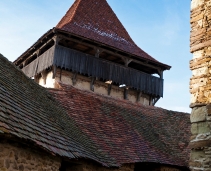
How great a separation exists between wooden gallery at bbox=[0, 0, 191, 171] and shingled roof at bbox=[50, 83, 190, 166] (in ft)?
0.12

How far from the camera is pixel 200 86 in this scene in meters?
4.60

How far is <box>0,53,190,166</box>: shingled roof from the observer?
5.00m

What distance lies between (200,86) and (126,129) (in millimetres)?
4786

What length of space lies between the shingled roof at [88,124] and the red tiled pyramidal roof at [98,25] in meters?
5.04

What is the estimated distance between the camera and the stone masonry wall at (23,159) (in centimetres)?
408

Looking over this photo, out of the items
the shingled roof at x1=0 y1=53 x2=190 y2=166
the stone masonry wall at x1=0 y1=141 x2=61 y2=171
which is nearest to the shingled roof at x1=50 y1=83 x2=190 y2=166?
the shingled roof at x1=0 y1=53 x2=190 y2=166

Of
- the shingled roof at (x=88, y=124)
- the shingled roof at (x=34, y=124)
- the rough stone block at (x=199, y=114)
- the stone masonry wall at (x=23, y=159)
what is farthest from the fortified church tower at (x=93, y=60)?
the rough stone block at (x=199, y=114)

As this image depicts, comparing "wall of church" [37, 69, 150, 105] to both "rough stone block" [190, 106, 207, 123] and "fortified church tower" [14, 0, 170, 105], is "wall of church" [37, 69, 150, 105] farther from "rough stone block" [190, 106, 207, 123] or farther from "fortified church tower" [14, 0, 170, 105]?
"rough stone block" [190, 106, 207, 123]

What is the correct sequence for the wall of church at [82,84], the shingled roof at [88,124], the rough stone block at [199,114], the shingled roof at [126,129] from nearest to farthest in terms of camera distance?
the rough stone block at [199,114] → the shingled roof at [88,124] → the shingled roof at [126,129] → the wall of church at [82,84]

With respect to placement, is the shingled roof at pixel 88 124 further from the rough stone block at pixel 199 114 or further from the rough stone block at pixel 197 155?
the rough stone block at pixel 199 114

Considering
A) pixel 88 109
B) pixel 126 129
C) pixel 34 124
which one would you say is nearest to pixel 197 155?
pixel 34 124

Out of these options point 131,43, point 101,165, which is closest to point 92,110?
point 101,165

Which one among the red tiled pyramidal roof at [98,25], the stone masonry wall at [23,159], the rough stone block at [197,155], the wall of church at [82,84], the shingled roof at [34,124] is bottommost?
the stone masonry wall at [23,159]

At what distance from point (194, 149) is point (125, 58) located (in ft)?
38.8
